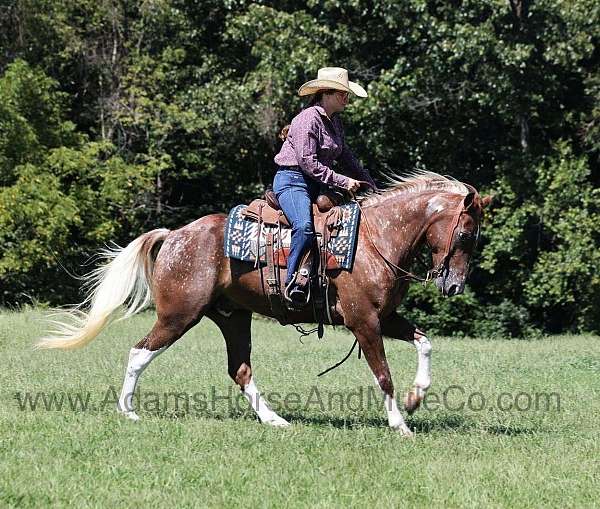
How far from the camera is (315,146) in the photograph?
8734 millimetres

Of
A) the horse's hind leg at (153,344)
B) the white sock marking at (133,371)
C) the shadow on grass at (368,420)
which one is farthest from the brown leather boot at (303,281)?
the white sock marking at (133,371)

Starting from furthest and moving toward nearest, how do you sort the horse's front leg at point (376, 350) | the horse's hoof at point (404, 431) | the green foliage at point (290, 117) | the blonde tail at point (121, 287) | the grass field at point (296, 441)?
1. the green foliage at point (290, 117)
2. the blonde tail at point (121, 287)
3. the horse's front leg at point (376, 350)
4. the horse's hoof at point (404, 431)
5. the grass field at point (296, 441)

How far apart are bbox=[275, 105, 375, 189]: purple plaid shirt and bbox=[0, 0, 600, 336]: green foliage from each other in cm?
1298

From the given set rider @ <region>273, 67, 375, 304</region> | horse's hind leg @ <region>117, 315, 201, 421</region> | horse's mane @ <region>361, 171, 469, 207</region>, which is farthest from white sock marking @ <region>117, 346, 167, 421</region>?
horse's mane @ <region>361, 171, 469, 207</region>

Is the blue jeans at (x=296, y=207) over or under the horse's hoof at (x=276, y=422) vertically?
over

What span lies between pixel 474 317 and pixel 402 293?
1640 centimetres

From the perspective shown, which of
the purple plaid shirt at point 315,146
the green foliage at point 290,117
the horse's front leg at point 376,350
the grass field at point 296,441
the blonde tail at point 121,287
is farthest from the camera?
the green foliage at point 290,117

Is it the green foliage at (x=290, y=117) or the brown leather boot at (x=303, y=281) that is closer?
the brown leather boot at (x=303, y=281)

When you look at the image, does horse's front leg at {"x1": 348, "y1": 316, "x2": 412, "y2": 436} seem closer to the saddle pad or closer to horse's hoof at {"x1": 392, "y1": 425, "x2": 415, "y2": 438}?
horse's hoof at {"x1": 392, "y1": 425, "x2": 415, "y2": 438}

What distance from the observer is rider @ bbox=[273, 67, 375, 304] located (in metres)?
8.70

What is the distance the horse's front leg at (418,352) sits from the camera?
28.2 ft

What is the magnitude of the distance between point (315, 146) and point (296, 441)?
2.53 metres

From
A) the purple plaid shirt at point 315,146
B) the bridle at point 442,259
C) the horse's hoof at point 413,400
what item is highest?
the purple plaid shirt at point 315,146

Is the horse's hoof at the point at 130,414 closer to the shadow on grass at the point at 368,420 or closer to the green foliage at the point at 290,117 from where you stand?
the shadow on grass at the point at 368,420
